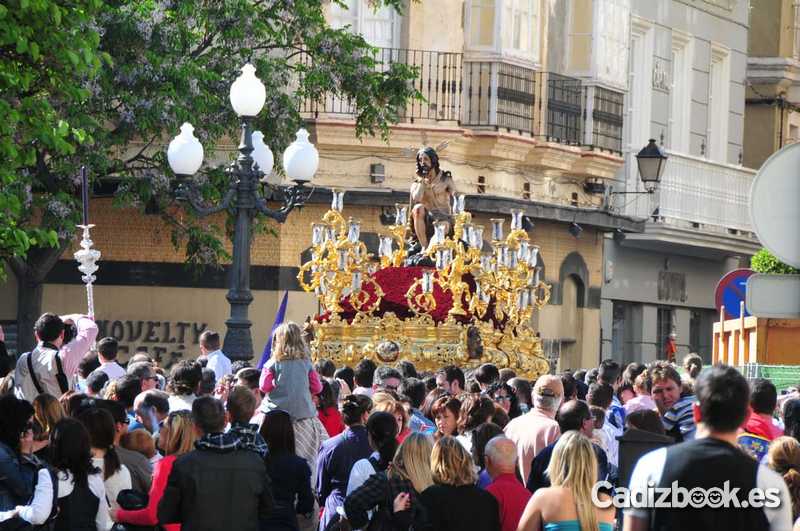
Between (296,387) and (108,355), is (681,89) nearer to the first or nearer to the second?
(108,355)

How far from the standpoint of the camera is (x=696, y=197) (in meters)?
37.4

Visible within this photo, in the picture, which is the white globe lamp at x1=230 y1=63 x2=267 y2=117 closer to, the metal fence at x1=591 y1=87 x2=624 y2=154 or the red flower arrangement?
the red flower arrangement

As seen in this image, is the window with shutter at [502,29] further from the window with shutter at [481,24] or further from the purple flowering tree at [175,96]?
the purple flowering tree at [175,96]

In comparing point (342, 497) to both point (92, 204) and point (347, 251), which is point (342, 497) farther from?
point (92, 204)

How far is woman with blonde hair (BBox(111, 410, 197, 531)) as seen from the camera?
33.8 feet

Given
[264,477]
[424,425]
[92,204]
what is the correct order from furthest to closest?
[92,204] → [424,425] → [264,477]

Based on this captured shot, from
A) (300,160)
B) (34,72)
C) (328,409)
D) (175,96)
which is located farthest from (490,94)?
(328,409)

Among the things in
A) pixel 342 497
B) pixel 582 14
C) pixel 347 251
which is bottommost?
pixel 342 497

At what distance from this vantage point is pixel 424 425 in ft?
43.6

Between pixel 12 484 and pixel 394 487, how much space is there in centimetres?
186

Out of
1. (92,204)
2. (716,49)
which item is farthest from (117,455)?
(716,49)

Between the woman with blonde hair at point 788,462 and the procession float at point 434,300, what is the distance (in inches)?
407

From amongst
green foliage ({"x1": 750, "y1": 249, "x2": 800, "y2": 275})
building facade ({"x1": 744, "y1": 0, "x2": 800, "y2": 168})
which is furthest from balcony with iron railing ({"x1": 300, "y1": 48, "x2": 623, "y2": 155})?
building facade ({"x1": 744, "y1": 0, "x2": 800, "y2": 168})

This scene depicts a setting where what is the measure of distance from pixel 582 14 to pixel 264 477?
25.1m
